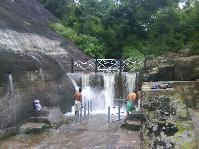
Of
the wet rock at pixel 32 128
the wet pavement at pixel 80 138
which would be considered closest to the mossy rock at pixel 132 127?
the wet pavement at pixel 80 138

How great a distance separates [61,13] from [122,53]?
1266 centimetres

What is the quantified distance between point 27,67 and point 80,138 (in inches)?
222

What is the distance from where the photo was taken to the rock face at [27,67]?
15484 mm

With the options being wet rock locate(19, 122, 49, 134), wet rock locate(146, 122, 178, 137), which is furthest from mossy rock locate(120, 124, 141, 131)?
wet rock locate(146, 122, 178, 137)

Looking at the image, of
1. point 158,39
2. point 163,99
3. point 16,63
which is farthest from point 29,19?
point 163,99

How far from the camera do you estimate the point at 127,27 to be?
34.9 meters

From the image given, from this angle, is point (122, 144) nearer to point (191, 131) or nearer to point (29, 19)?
point (191, 131)

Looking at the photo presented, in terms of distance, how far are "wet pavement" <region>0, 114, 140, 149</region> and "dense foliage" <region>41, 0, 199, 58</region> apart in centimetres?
1571

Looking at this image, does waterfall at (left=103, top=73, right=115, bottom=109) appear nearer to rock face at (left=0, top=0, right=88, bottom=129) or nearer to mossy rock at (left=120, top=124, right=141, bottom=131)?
rock face at (left=0, top=0, right=88, bottom=129)

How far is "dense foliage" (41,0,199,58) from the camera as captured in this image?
30.5 meters

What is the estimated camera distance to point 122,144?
10805 mm

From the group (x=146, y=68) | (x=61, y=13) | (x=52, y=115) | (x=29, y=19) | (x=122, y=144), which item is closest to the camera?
(x=122, y=144)

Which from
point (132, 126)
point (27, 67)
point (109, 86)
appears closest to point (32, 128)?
point (27, 67)

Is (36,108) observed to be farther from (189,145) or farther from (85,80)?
(189,145)
